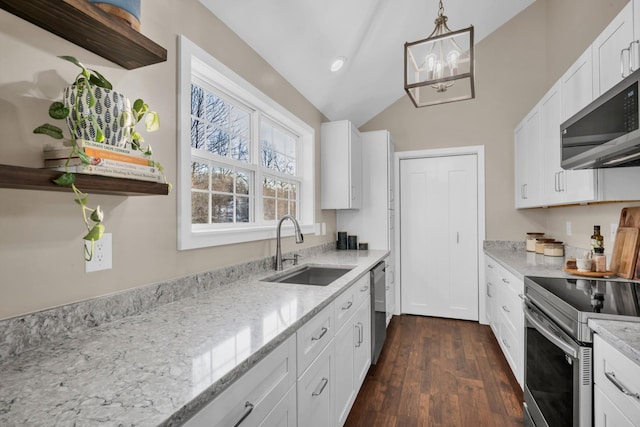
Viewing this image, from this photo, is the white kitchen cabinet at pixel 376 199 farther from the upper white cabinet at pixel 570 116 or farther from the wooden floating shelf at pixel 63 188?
the wooden floating shelf at pixel 63 188

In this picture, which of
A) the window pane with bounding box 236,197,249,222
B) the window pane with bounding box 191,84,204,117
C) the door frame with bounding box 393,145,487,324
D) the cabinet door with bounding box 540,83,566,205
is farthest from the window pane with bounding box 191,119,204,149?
the door frame with bounding box 393,145,487,324

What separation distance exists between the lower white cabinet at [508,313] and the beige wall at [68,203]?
6.41ft

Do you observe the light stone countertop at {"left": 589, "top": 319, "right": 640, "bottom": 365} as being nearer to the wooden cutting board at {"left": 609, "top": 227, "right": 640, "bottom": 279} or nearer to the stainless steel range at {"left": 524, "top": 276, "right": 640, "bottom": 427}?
the stainless steel range at {"left": 524, "top": 276, "right": 640, "bottom": 427}

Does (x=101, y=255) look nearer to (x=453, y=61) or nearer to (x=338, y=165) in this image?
(x=453, y=61)

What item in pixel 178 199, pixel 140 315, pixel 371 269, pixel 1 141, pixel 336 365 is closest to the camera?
pixel 1 141

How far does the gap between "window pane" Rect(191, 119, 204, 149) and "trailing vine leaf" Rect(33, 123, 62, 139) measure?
0.92 metres

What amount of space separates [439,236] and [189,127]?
3238 millimetres

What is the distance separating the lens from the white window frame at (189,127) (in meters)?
1.53

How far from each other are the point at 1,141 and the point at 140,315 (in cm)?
71

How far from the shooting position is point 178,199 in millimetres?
1516

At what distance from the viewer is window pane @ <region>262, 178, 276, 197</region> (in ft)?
8.33

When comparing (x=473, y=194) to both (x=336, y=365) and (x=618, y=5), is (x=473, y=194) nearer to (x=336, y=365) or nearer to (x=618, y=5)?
(x=618, y=5)

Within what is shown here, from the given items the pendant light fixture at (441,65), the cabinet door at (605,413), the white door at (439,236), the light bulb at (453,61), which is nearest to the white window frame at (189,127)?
the pendant light fixture at (441,65)

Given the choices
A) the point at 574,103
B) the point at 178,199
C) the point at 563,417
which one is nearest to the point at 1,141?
the point at 178,199
